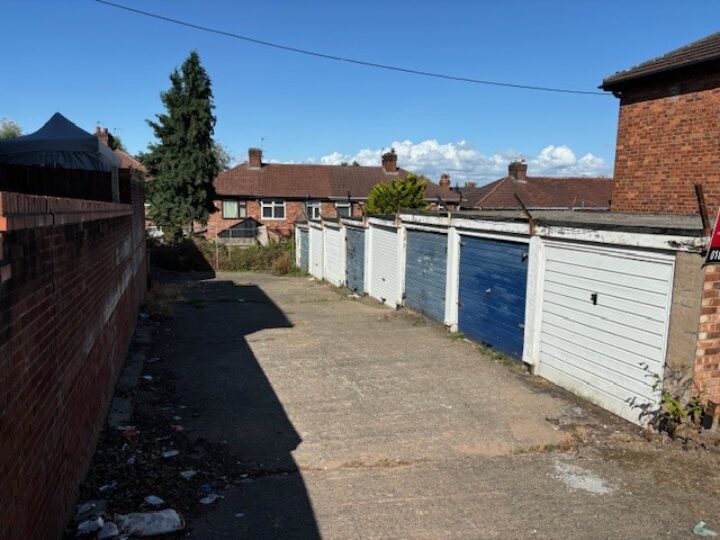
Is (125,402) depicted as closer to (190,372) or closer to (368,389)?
(190,372)

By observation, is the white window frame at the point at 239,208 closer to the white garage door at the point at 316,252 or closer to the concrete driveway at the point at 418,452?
the white garage door at the point at 316,252

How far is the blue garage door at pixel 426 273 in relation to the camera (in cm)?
1212

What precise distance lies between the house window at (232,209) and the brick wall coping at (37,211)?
30.9 meters

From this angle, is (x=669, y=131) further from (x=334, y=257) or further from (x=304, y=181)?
(x=304, y=181)

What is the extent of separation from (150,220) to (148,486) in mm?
28641

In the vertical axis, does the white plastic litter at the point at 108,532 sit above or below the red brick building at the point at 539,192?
below

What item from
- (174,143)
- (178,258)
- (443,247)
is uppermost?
(174,143)

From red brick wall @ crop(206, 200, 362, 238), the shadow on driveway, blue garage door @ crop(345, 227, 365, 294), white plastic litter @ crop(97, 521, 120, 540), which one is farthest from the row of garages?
red brick wall @ crop(206, 200, 362, 238)

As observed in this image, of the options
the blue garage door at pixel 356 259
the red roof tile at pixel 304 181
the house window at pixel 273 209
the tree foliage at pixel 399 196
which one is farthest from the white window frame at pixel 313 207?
the blue garage door at pixel 356 259

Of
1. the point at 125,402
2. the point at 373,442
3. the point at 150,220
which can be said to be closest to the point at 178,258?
the point at 150,220

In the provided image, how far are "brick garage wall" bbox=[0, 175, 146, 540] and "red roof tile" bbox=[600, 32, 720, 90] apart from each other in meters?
10.4

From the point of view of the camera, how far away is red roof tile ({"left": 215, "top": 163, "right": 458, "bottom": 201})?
36.0 meters

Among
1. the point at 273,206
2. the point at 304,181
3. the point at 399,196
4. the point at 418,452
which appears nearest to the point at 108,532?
the point at 418,452

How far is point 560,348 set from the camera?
796cm
